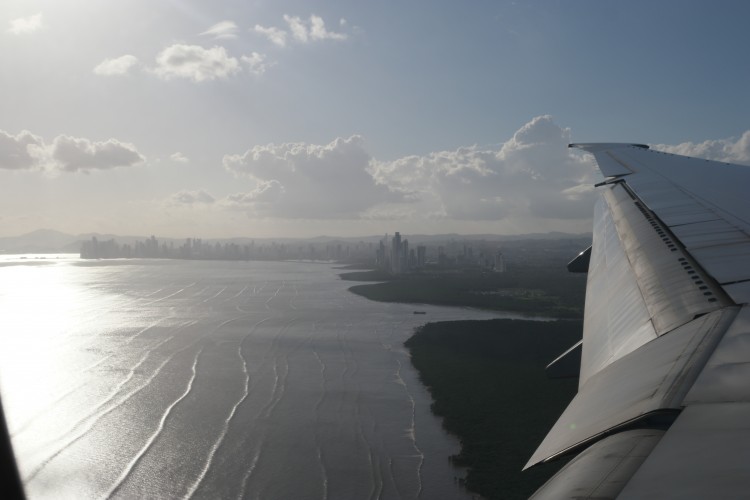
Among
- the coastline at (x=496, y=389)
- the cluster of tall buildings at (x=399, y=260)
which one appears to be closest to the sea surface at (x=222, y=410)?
the coastline at (x=496, y=389)

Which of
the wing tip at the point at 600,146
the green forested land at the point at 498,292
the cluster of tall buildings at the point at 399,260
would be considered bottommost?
the green forested land at the point at 498,292

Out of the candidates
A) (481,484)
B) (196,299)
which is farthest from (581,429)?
(196,299)

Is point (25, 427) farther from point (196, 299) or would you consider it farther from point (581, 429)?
point (196, 299)

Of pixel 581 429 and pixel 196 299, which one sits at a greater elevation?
pixel 581 429

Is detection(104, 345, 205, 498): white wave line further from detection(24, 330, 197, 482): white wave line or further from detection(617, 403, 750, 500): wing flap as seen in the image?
detection(617, 403, 750, 500): wing flap

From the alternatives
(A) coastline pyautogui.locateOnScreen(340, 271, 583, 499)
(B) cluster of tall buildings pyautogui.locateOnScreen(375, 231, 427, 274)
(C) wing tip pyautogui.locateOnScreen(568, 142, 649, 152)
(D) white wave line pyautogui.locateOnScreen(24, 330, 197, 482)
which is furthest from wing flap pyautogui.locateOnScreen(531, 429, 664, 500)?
(B) cluster of tall buildings pyautogui.locateOnScreen(375, 231, 427, 274)

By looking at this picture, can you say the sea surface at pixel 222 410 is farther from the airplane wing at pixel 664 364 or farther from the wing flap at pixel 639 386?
the wing flap at pixel 639 386
